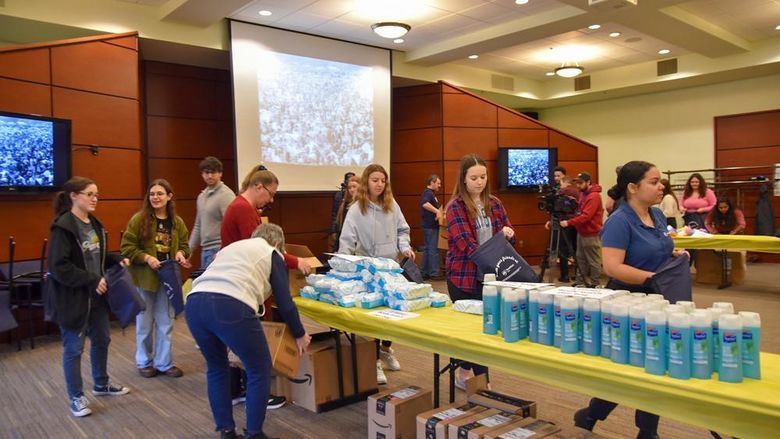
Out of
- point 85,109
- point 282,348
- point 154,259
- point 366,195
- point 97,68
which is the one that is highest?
point 97,68

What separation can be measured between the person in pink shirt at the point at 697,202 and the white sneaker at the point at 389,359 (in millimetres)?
5433

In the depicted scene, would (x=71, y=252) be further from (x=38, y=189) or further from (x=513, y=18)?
(x=513, y=18)

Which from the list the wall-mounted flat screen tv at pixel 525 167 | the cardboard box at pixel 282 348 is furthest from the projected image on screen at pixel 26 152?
the wall-mounted flat screen tv at pixel 525 167

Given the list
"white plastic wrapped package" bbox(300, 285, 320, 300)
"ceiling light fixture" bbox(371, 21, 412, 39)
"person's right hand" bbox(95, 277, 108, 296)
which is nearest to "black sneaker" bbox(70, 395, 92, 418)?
"person's right hand" bbox(95, 277, 108, 296)

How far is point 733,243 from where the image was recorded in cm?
607

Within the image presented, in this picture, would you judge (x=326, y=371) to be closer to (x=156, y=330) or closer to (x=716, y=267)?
(x=156, y=330)

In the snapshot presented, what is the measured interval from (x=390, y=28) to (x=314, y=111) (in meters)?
1.55

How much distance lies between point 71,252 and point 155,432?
1.11 m

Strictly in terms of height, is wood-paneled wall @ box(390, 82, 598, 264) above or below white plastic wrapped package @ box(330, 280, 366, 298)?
above

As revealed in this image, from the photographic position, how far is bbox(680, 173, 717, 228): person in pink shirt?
7496 millimetres

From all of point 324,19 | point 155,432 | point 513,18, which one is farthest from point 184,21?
point 155,432

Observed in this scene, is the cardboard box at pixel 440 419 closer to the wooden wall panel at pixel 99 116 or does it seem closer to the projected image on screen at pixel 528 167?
the wooden wall panel at pixel 99 116

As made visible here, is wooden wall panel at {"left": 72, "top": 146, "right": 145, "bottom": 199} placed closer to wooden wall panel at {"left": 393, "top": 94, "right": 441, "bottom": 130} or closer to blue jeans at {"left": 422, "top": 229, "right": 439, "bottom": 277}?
blue jeans at {"left": 422, "top": 229, "right": 439, "bottom": 277}

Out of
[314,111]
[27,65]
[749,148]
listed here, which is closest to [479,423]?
[27,65]
